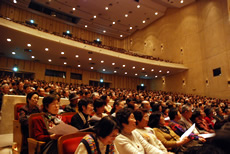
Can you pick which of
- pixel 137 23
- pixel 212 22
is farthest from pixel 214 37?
pixel 137 23

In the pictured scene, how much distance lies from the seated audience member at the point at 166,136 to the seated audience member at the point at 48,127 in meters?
1.33

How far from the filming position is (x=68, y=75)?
1591 centimetres

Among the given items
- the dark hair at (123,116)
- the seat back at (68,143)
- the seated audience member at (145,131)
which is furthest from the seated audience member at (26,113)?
the seated audience member at (145,131)

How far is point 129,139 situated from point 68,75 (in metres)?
14.8

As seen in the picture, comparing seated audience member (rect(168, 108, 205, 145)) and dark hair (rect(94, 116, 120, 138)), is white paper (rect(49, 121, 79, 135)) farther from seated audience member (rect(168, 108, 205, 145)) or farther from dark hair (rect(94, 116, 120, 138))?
seated audience member (rect(168, 108, 205, 145))

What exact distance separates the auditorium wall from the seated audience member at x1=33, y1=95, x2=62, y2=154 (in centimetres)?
1314

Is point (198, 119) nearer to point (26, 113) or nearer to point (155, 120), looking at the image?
point (155, 120)

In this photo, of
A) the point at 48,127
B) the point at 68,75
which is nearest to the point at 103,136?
the point at 48,127

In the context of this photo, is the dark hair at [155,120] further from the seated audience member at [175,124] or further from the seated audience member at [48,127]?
the seated audience member at [48,127]

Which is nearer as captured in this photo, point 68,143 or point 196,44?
point 68,143

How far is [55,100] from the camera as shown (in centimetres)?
211

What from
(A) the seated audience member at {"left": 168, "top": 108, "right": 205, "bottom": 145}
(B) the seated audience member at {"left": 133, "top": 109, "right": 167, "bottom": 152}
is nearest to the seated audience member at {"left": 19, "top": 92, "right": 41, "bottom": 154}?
(B) the seated audience member at {"left": 133, "top": 109, "right": 167, "bottom": 152}

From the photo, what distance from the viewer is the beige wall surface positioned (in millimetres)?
12531

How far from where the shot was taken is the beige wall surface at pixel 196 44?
41.1ft
